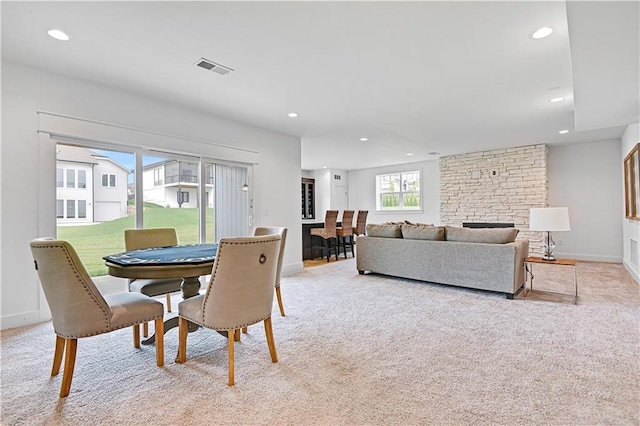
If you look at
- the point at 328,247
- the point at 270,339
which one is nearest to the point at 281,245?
the point at 270,339

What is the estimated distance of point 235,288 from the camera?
1.97 meters

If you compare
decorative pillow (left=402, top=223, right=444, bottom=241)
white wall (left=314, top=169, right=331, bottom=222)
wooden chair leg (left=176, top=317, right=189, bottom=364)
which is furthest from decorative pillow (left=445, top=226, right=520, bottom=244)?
white wall (left=314, top=169, right=331, bottom=222)

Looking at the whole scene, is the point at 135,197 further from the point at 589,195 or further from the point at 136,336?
the point at 589,195

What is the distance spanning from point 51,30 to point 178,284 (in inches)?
86.8

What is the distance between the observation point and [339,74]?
323cm

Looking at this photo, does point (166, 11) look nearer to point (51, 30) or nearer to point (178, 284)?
point (51, 30)

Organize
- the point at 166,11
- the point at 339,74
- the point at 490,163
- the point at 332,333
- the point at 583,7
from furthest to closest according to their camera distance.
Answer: the point at 490,163 → the point at 339,74 → the point at 332,333 → the point at 166,11 → the point at 583,7

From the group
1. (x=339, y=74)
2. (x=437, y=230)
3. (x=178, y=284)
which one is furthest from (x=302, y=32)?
(x=437, y=230)

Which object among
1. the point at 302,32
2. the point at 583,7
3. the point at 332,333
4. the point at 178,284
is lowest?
the point at 332,333

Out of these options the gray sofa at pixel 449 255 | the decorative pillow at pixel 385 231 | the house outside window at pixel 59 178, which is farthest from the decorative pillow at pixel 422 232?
the house outside window at pixel 59 178

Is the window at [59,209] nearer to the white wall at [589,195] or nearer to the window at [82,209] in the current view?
the window at [82,209]

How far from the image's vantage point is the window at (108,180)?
368 cm

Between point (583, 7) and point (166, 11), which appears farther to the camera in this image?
point (166, 11)

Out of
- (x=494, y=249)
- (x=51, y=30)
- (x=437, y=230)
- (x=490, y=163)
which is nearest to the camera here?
(x=51, y=30)
